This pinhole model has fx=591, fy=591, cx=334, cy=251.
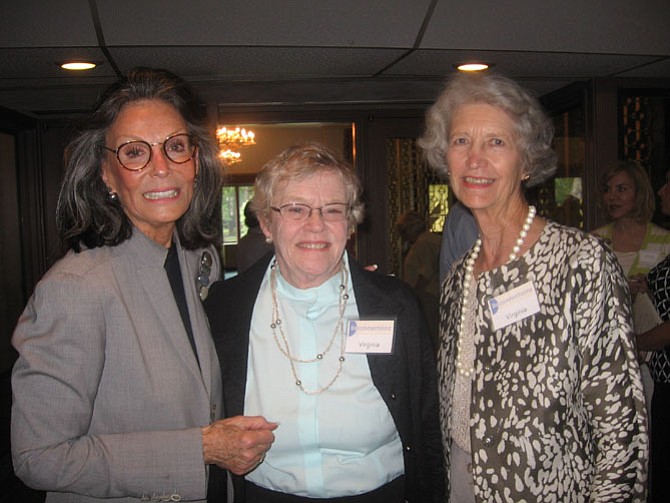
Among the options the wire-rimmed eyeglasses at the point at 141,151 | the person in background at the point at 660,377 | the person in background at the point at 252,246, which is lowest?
the person in background at the point at 660,377

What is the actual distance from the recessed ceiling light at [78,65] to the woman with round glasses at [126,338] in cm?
215

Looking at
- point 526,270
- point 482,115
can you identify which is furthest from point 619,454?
point 482,115

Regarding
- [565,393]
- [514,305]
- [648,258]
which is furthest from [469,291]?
[648,258]

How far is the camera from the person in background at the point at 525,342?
160cm

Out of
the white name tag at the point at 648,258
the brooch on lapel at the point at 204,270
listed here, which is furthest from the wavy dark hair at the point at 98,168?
the white name tag at the point at 648,258

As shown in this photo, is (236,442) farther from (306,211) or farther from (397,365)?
(306,211)

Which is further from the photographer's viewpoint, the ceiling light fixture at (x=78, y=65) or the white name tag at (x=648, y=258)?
the white name tag at (x=648, y=258)

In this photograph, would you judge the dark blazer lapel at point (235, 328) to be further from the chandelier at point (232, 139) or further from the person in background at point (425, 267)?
the chandelier at point (232, 139)

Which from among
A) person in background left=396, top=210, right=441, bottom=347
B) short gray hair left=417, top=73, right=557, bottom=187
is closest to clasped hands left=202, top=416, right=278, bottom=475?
short gray hair left=417, top=73, right=557, bottom=187

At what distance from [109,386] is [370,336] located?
822 millimetres

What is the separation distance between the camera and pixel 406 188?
5746 millimetres

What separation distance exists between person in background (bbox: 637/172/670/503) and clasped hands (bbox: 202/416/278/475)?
7.49 feet

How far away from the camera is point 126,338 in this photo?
1.51 meters

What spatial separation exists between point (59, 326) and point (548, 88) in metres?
4.44
